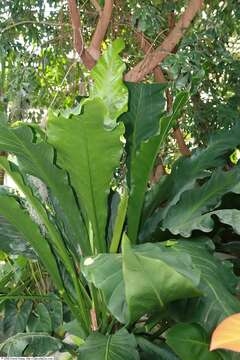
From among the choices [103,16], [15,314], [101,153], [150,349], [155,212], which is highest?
[103,16]

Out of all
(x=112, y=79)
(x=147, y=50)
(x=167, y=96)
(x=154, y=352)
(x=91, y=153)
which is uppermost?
(x=147, y=50)

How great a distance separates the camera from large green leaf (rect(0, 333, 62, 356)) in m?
1.35

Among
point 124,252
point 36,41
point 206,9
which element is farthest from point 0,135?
point 206,9

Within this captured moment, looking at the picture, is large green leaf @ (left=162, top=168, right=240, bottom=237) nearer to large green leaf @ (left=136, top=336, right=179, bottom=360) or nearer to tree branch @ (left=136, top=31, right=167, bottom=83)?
large green leaf @ (left=136, top=336, right=179, bottom=360)

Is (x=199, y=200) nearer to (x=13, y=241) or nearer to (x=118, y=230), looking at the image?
(x=118, y=230)

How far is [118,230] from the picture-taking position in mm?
1502

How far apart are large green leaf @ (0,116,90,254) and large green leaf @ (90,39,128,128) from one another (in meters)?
0.27

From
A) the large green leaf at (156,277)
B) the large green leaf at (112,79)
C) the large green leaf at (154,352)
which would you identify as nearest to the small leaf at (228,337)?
the large green leaf at (156,277)

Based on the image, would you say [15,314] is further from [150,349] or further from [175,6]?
[175,6]

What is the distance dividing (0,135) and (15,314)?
79 cm

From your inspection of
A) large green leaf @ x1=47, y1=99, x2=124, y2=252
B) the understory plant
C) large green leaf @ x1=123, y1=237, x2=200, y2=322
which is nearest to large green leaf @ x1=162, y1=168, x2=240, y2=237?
the understory plant

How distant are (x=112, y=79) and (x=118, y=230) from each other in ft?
1.70

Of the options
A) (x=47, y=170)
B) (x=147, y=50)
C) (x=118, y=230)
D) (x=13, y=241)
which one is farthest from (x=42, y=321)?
(x=147, y=50)

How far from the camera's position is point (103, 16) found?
1.73m
